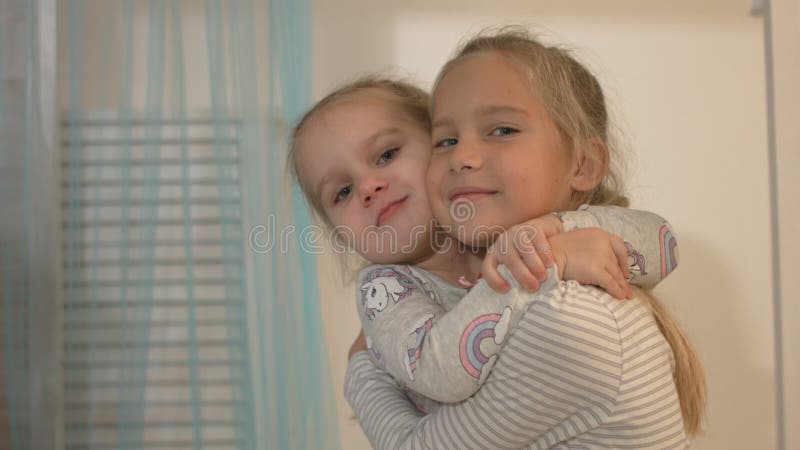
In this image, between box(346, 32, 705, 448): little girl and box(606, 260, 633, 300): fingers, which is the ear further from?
box(606, 260, 633, 300): fingers

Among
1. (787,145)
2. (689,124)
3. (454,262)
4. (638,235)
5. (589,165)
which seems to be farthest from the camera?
(689,124)

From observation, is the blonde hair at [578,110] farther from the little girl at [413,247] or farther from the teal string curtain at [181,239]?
the teal string curtain at [181,239]

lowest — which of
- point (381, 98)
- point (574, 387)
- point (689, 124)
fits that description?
point (574, 387)

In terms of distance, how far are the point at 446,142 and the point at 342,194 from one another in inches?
7.2

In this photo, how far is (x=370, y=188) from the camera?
900 mm

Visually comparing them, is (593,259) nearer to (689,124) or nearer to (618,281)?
(618,281)

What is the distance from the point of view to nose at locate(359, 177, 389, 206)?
90cm

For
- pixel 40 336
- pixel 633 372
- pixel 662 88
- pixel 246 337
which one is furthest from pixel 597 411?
pixel 662 88

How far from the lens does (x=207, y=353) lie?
69.0 inches

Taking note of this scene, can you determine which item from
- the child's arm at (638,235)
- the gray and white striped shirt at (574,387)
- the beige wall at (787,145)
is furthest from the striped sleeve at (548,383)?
the beige wall at (787,145)

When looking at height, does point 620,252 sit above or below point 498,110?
below

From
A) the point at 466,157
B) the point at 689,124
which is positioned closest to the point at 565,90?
the point at 466,157

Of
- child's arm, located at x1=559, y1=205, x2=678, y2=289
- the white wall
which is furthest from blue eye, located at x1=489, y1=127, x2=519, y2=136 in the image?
the white wall

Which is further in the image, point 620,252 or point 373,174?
point 373,174
